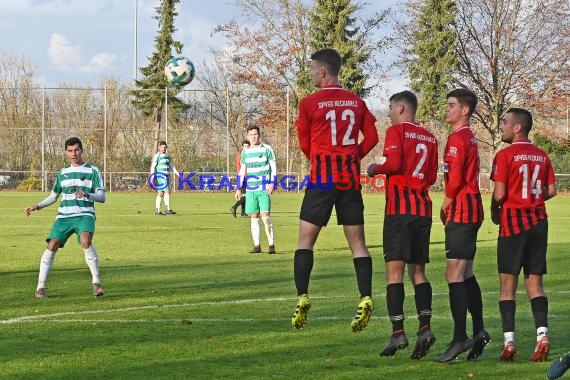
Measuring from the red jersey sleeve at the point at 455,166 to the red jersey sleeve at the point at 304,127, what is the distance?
1.18 m

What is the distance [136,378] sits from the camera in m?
6.95

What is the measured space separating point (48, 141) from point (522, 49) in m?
26.8

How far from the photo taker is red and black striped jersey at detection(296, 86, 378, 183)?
27.1 feet

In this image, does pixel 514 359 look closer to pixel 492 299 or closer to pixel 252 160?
pixel 492 299

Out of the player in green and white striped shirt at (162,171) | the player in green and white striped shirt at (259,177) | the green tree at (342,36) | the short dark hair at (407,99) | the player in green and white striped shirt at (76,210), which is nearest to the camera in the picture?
the short dark hair at (407,99)

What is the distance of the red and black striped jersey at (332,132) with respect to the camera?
8.26 metres

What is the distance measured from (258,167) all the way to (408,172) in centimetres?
977

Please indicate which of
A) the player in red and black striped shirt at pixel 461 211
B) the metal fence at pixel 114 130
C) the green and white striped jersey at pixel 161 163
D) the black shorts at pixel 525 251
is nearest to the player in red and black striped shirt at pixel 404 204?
the player in red and black striped shirt at pixel 461 211

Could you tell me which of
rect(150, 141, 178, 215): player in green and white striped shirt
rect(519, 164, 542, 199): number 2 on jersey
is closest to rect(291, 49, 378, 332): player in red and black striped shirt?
rect(519, 164, 542, 199): number 2 on jersey

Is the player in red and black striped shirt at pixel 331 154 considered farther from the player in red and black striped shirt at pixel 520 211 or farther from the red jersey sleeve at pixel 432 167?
the player in red and black striped shirt at pixel 520 211

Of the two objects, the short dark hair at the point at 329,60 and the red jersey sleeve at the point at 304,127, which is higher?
the short dark hair at the point at 329,60

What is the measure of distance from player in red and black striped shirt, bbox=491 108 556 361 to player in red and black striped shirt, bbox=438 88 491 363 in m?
0.20

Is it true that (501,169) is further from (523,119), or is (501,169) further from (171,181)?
(171,181)

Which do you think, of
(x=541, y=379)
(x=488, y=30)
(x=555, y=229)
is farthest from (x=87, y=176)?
(x=488, y=30)
